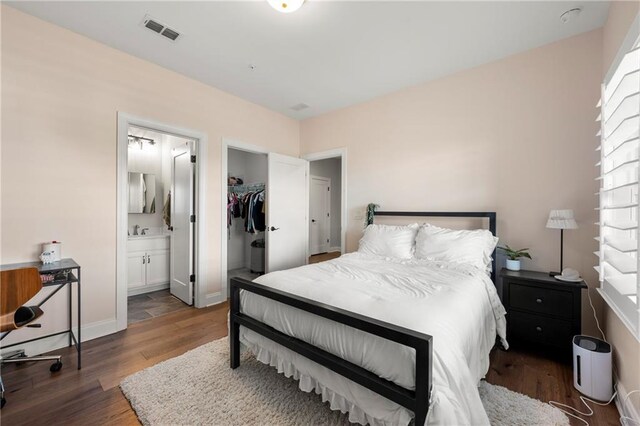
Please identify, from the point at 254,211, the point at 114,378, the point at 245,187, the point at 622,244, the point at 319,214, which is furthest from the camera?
the point at 319,214

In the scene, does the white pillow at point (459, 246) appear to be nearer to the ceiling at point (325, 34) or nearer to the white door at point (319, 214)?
the ceiling at point (325, 34)

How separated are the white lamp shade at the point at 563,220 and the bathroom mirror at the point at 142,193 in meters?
5.11

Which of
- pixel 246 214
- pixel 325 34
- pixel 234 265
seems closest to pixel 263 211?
pixel 246 214

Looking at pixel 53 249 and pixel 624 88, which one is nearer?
pixel 624 88

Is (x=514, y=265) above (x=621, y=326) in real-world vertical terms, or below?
above

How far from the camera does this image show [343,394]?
1432 mm

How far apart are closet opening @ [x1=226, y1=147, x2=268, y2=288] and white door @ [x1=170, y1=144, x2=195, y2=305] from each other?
1.14 meters

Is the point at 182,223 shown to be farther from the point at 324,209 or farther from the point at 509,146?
the point at 324,209

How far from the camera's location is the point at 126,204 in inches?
108

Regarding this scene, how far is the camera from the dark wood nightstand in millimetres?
2086

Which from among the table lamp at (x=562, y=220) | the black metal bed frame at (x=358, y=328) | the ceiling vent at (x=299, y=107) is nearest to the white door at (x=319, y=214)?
the ceiling vent at (x=299, y=107)

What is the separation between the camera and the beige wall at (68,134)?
7.07ft

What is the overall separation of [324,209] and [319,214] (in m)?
0.25

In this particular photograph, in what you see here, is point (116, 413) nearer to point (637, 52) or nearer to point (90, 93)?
point (90, 93)
